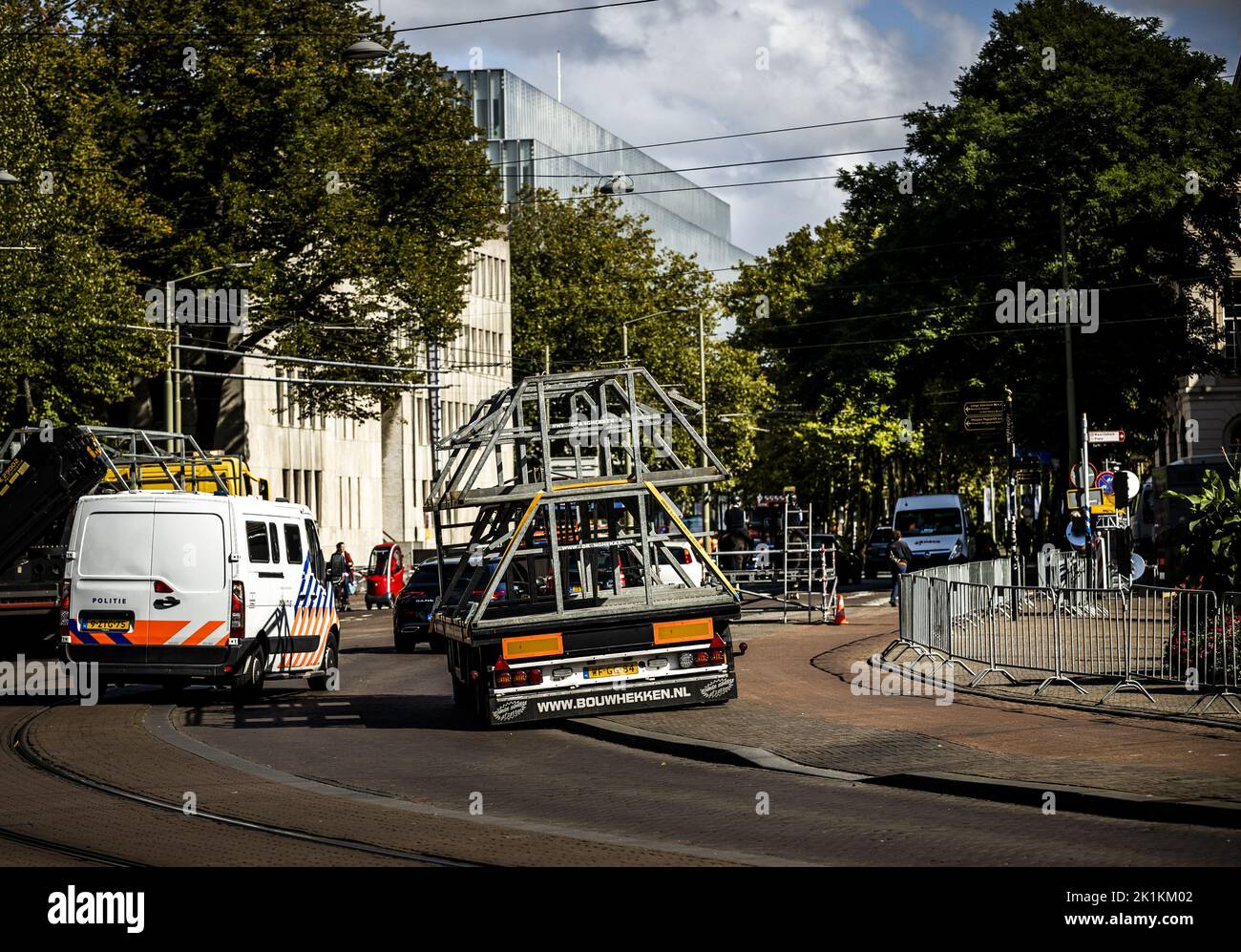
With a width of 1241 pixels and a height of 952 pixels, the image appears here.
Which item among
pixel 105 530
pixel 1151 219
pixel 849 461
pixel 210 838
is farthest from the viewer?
pixel 849 461

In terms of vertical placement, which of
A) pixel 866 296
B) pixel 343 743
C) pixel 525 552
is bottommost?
pixel 343 743

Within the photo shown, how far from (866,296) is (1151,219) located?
7.53 m

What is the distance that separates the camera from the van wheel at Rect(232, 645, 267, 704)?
20.3 metres

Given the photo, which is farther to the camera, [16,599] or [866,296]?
[866,296]

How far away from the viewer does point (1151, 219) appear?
4753 cm

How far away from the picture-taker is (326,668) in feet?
76.6

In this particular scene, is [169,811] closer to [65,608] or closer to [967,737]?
[967,737]

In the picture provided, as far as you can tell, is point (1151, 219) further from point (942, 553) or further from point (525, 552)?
point (525, 552)

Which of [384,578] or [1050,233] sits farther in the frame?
[384,578]

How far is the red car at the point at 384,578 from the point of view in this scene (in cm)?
5362
